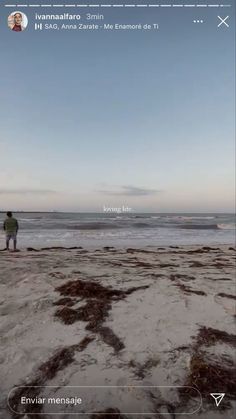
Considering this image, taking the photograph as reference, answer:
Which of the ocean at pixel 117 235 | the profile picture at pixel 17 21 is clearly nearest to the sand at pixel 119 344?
the profile picture at pixel 17 21

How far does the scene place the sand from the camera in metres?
2.55

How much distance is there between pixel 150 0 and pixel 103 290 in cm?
457

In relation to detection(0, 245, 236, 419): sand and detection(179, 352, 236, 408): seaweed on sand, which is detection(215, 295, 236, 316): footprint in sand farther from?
detection(179, 352, 236, 408): seaweed on sand

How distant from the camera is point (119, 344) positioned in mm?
3531

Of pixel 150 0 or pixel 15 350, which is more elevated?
pixel 150 0

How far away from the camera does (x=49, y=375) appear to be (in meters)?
2.92

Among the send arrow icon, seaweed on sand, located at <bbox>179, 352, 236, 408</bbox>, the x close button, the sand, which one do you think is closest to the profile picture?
the x close button

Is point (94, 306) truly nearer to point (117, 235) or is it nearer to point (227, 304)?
point (227, 304)

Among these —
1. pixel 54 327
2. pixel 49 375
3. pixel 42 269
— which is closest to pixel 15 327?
pixel 54 327

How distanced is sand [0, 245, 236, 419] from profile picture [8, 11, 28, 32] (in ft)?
11.3

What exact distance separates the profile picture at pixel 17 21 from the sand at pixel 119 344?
344 cm

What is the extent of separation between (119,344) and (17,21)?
3.70 m

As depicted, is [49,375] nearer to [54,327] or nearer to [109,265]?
[54,327]

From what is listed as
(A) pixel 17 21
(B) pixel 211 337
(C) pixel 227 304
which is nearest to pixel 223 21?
(A) pixel 17 21
